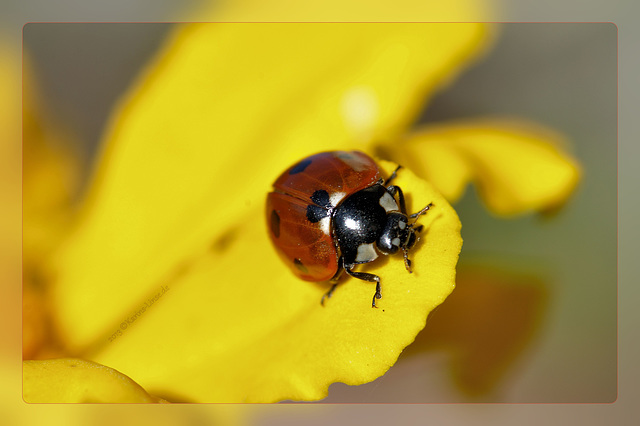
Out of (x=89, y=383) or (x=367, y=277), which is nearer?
(x=89, y=383)

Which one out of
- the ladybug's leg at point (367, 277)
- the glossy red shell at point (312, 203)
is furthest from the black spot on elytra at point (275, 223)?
the ladybug's leg at point (367, 277)

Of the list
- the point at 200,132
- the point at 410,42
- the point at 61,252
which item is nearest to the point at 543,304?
the point at 410,42

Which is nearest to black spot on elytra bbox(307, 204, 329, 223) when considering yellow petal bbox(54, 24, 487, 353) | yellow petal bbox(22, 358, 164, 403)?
yellow petal bbox(54, 24, 487, 353)

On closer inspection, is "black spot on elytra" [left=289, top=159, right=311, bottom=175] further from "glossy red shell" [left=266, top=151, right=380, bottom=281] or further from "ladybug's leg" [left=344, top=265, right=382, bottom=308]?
"ladybug's leg" [left=344, top=265, right=382, bottom=308]

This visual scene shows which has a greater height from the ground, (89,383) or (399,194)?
(399,194)

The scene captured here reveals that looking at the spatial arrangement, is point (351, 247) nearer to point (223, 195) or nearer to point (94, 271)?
point (223, 195)

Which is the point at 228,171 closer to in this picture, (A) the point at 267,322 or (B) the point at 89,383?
(A) the point at 267,322

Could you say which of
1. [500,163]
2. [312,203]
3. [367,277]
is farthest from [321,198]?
[500,163]
